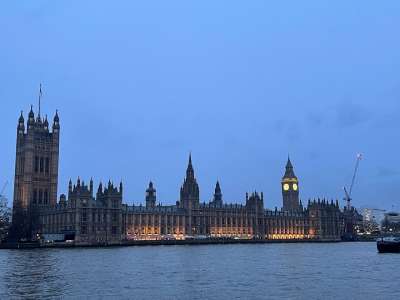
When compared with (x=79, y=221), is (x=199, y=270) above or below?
below

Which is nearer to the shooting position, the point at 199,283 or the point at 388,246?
the point at 199,283

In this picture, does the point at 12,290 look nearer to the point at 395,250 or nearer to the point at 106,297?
the point at 106,297

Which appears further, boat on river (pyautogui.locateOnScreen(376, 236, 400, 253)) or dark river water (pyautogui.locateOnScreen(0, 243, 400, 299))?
boat on river (pyautogui.locateOnScreen(376, 236, 400, 253))

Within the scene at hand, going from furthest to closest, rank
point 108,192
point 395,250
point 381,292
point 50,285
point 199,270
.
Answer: point 108,192
point 395,250
point 199,270
point 50,285
point 381,292

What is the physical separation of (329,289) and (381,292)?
425 centimetres

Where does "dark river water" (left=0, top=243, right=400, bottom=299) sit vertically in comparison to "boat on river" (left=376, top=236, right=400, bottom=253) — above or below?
below

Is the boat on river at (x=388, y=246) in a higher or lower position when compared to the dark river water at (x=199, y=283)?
higher

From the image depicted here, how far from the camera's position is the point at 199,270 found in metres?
69.3

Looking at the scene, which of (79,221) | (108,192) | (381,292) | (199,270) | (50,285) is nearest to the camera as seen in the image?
(381,292)

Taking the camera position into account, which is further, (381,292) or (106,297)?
(381,292)

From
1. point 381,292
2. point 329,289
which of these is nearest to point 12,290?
point 329,289

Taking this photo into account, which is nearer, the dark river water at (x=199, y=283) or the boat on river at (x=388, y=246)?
the dark river water at (x=199, y=283)

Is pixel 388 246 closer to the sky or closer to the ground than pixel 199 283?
closer to the sky

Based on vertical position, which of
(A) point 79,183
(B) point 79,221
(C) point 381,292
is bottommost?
(C) point 381,292
